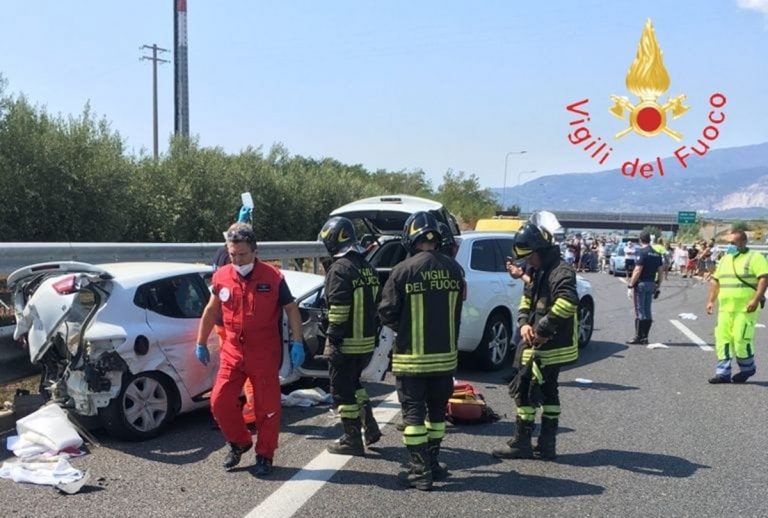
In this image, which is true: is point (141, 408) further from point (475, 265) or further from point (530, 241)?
point (475, 265)

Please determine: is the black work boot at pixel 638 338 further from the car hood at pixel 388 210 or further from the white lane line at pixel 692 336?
the car hood at pixel 388 210

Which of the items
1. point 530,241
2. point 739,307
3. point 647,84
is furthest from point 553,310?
point 647,84

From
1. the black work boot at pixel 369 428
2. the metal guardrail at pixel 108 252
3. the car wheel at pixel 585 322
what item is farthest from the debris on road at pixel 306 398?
the car wheel at pixel 585 322

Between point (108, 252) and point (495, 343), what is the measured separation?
503 cm

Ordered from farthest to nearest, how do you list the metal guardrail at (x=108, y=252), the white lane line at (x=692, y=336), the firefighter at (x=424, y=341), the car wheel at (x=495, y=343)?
the white lane line at (x=692, y=336)
the car wheel at (x=495, y=343)
the metal guardrail at (x=108, y=252)
the firefighter at (x=424, y=341)

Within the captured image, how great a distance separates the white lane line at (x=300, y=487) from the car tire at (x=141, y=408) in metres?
1.46

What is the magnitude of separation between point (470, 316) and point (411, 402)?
3734 mm

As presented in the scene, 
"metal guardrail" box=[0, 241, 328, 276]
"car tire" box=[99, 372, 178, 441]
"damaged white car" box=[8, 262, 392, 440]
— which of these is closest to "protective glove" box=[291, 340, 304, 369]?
"damaged white car" box=[8, 262, 392, 440]

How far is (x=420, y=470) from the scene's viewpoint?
4824 mm

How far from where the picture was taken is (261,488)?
484cm

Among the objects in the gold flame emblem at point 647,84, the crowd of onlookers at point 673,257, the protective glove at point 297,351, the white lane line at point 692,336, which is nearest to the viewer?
the protective glove at point 297,351

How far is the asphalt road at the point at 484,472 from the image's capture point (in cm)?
451

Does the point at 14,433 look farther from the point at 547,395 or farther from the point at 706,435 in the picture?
the point at 706,435

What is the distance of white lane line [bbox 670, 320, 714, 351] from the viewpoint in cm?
1128
